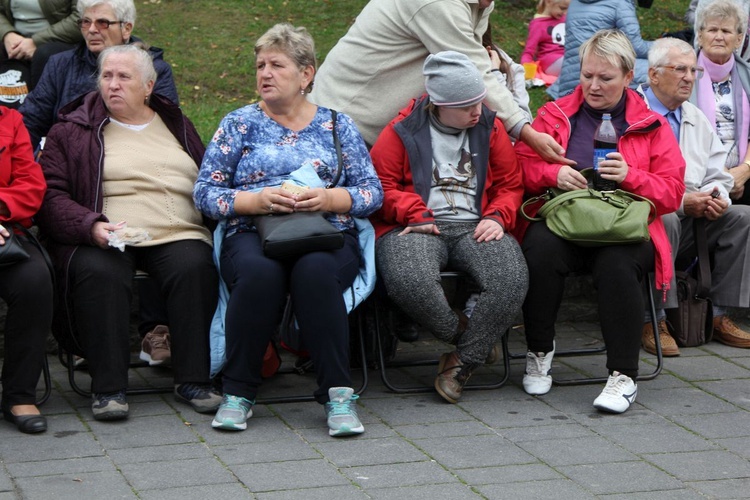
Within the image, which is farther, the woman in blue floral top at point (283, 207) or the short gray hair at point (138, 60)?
the short gray hair at point (138, 60)

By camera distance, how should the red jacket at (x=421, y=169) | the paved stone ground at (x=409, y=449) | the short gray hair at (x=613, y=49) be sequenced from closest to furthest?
the paved stone ground at (x=409, y=449) < the red jacket at (x=421, y=169) < the short gray hair at (x=613, y=49)

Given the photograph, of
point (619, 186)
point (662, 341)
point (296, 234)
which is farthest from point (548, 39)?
point (296, 234)

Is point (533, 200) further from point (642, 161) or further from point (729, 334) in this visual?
point (729, 334)

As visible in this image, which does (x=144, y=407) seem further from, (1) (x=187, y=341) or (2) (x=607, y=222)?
(2) (x=607, y=222)

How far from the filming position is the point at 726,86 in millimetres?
6434

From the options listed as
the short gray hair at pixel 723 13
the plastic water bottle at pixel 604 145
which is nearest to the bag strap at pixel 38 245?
the plastic water bottle at pixel 604 145

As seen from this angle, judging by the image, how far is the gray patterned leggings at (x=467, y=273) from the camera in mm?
4941

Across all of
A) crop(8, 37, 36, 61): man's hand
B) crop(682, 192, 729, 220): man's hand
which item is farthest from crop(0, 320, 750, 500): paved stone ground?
crop(8, 37, 36, 61): man's hand

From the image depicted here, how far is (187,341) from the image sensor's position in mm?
4887

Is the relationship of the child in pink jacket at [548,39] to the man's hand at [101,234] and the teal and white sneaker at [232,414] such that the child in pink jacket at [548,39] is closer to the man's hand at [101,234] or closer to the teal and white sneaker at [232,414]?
the man's hand at [101,234]

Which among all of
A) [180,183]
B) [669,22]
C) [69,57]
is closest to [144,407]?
[180,183]

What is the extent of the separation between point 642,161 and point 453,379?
1424 millimetres

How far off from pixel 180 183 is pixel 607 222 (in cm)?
196

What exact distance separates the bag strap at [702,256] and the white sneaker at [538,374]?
1241 mm
